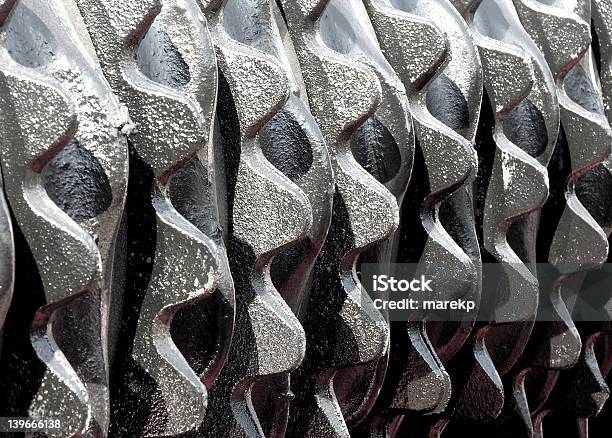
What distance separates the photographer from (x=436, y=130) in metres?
0.96

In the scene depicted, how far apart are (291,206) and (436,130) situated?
20 centimetres

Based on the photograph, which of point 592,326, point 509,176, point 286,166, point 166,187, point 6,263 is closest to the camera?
point 6,263

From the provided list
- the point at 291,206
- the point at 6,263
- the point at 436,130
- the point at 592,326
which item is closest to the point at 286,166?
the point at 291,206

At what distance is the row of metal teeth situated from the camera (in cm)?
69

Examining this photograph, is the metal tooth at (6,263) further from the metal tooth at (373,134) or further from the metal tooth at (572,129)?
the metal tooth at (572,129)

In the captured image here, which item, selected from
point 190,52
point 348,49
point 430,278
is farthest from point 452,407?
point 190,52

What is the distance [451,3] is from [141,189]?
413mm

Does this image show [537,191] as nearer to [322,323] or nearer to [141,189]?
[322,323]

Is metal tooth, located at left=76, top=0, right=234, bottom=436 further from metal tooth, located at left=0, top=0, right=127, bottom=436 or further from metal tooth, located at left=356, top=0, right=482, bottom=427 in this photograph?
metal tooth, located at left=356, top=0, right=482, bottom=427

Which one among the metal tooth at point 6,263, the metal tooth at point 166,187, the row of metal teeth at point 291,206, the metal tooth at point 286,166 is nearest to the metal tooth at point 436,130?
the row of metal teeth at point 291,206

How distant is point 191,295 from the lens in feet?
2.43

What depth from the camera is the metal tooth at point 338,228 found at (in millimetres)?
881

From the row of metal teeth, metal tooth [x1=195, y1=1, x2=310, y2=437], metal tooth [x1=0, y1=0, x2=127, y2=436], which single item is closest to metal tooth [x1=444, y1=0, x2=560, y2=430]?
the row of metal teeth

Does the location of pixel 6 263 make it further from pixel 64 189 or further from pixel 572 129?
pixel 572 129
